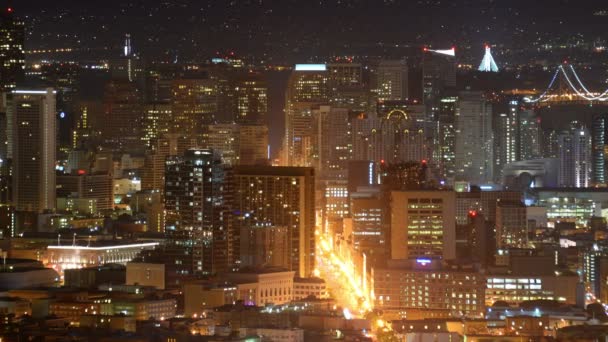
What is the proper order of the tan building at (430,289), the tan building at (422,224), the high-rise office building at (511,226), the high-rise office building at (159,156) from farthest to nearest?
the high-rise office building at (159,156) < the high-rise office building at (511,226) < the tan building at (422,224) < the tan building at (430,289)

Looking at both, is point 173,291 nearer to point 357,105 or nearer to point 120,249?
point 120,249

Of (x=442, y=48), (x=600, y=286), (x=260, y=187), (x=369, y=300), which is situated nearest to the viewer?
(x=369, y=300)

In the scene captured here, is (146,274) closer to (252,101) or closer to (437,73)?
(252,101)

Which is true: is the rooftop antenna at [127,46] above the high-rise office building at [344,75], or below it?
above

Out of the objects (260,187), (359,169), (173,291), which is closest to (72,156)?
(359,169)

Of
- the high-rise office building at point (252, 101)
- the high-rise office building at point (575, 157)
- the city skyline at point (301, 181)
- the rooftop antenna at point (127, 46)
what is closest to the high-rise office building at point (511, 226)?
the city skyline at point (301, 181)

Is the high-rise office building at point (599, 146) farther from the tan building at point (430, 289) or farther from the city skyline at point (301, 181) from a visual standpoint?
the tan building at point (430, 289)
